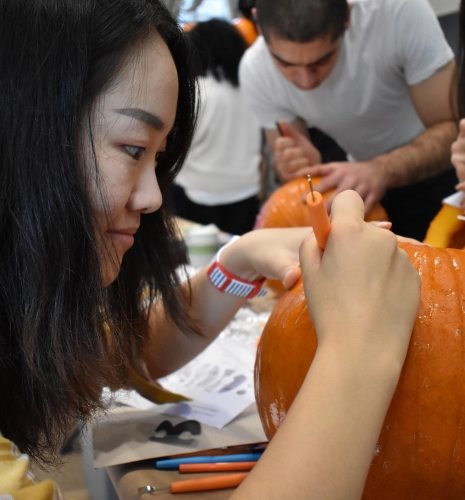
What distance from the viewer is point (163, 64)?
694 mm

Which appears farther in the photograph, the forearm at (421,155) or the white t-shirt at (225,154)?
the white t-shirt at (225,154)

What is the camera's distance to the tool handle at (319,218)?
1.64ft

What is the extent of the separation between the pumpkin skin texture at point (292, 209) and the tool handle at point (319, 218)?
88 cm

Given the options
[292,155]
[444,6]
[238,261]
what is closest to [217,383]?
[238,261]

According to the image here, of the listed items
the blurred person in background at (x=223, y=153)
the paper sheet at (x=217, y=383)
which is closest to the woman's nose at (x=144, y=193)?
the paper sheet at (x=217, y=383)

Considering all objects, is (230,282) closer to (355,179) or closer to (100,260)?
(100,260)

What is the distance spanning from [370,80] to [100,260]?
1.22m

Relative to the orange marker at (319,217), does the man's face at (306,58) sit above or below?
above

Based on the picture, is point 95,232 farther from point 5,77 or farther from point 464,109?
point 464,109

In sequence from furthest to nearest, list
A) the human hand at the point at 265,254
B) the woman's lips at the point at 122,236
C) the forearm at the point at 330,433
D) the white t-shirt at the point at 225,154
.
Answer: the white t-shirt at the point at 225,154 < the human hand at the point at 265,254 < the woman's lips at the point at 122,236 < the forearm at the point at 330,433

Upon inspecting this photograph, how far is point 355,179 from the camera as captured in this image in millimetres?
1379

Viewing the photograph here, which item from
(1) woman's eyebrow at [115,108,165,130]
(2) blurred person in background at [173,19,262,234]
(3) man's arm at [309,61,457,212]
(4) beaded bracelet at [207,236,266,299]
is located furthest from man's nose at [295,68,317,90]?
(2) blurred person in background at [173,19,262,234]

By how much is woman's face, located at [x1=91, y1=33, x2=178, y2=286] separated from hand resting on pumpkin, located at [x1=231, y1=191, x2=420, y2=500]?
26 cm

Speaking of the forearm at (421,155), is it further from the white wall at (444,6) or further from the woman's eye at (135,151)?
the woman's eye at (135,151)
